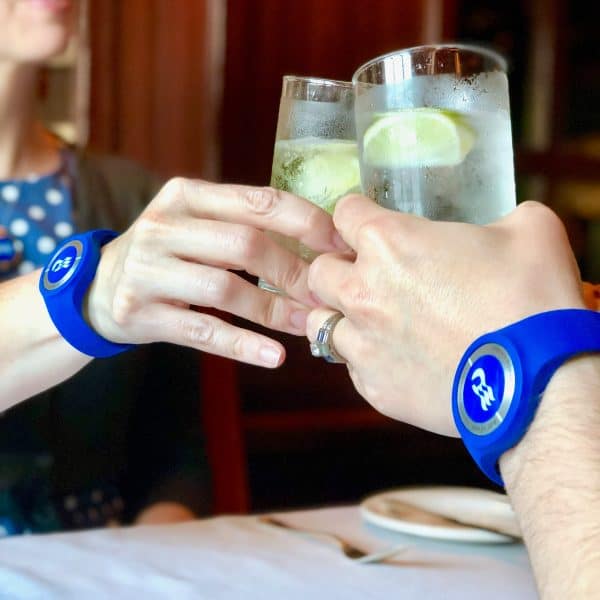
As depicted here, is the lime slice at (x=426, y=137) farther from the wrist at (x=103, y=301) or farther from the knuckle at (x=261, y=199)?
the wrist at (x=103, y=301)

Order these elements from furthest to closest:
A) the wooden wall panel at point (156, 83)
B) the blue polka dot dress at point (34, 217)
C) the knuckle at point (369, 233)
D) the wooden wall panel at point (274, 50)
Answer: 1. the wooden wall panel at point (274, 50)
2. the wooden wall panel at point (156, 83)
3. the blue polka dot dress at point (34, 217)
4. the knuckle at point (369, 233)

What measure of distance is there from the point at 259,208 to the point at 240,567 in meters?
0.32

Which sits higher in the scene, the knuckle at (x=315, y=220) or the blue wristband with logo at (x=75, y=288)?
the knuckle at (x=315, y=220)

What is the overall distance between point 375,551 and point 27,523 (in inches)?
22.3

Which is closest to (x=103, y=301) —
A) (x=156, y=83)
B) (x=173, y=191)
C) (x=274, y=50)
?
(x=173, y=191)

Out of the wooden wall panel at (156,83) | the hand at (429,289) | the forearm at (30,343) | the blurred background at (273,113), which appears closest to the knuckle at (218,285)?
the hand at (429,289)

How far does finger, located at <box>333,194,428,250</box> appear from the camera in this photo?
0.61m

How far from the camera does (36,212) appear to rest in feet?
4.44

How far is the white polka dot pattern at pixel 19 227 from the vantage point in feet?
4.33

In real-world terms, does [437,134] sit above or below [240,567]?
above

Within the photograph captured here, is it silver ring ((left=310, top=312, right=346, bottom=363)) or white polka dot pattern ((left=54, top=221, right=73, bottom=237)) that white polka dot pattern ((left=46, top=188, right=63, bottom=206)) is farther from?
silver ring ((left=310, top=312, right=346, bottom=363))

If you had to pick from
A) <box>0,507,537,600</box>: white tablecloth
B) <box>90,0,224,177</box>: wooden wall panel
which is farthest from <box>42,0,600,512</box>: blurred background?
<box>0,507,537,600</box>: white tablecloth

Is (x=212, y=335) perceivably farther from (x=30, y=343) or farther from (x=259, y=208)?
(x=30, y=343)

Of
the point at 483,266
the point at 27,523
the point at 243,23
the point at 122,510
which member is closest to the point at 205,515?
the point at 122,510
